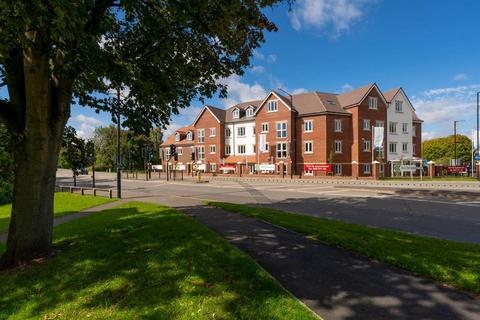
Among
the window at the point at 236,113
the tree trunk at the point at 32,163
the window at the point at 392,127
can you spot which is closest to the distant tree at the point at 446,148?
the window at the point at 392,127

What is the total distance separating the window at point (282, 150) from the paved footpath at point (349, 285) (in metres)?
42.9

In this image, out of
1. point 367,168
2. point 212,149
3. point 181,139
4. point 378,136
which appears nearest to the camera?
point 378,136

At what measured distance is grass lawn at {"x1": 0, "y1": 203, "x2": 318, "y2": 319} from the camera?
14.2 feet

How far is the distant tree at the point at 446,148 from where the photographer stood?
83231 millimetres

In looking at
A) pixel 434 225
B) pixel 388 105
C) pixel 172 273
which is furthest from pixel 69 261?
pixel 388 105

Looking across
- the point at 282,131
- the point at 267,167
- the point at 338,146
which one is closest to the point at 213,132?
the point at 282,131

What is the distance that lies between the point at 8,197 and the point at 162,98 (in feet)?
63.8

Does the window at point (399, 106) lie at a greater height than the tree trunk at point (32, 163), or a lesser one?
greater

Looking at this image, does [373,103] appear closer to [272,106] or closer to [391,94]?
[391,94]

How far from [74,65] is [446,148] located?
10499 cm

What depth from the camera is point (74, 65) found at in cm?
660

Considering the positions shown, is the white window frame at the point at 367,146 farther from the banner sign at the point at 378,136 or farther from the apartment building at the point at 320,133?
the banner sign at the point at 378,136

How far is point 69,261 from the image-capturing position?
21.9 feet

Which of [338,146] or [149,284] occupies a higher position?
[338,146]
